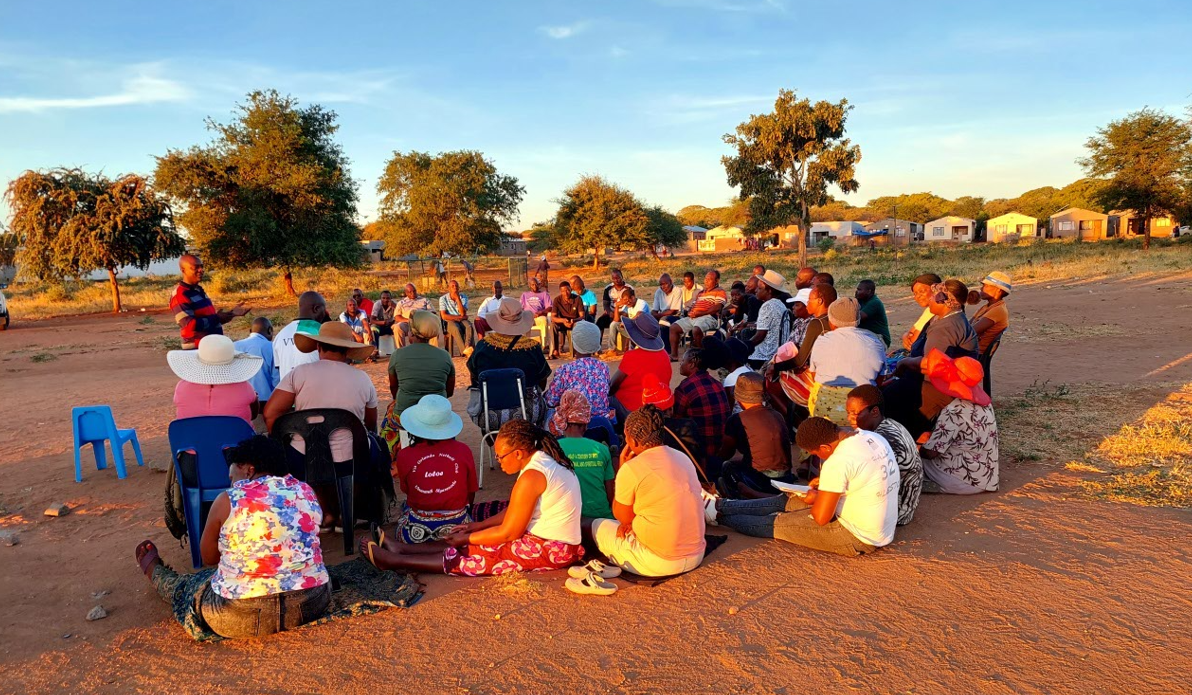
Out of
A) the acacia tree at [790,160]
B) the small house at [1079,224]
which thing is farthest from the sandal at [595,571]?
the small house at [1079,224]

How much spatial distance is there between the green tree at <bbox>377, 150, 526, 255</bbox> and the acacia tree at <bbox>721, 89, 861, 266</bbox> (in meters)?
13.7

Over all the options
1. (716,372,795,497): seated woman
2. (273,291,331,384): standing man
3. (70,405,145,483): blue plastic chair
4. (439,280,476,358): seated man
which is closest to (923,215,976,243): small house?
(439,280,476,358): seated man

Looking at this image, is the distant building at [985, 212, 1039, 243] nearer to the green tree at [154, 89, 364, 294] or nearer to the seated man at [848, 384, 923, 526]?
the green tree at [154, 89, 364, 294]

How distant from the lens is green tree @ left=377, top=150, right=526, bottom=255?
41500mm

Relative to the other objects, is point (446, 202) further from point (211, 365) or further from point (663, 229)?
point (211, 365)

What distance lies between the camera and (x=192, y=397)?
490 centimetres

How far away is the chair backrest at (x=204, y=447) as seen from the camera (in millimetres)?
4336

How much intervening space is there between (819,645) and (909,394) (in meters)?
3.19

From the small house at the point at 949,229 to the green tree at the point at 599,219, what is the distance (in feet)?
136

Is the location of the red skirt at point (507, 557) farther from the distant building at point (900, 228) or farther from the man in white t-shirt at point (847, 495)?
the distant building at point (900, 228)

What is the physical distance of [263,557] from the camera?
350 centimetres

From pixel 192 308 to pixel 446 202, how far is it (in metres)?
35.8

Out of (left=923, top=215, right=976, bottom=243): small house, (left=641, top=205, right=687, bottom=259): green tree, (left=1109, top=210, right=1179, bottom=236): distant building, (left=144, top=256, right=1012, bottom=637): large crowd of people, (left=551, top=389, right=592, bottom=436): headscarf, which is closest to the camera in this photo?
(left=144, top=256, right=1012, bottom=637): large crowd of people

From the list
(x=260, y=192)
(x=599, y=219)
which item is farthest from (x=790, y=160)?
(x=260, y=192)
